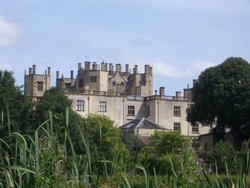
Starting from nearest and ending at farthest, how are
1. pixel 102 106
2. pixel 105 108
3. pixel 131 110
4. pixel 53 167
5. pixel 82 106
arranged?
1. pixel 53 167
2. pixel 82 106
3. pixel 105 108
4. pixel 102 106
5. pixel 131 110

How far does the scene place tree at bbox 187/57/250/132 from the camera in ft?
202

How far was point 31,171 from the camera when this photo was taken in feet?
22.9

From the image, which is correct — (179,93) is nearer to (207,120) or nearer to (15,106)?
(207,120)

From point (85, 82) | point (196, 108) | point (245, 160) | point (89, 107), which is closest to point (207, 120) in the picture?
point (196, 108)

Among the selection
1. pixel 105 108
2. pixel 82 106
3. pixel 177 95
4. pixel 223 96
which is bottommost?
pixel 223 96

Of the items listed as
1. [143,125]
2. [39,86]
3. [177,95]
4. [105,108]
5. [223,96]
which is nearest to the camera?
[223,96]

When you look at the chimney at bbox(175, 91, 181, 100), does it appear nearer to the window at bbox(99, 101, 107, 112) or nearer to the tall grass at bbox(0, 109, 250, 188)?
the window at bbox(99, 101, 107, 112)

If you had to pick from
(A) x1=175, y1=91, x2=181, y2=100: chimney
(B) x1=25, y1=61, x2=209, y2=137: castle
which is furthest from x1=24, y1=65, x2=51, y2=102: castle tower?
(A) x1=175, y1=91, x2=181, y2=100: chimney

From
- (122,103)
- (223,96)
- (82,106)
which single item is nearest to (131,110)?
(122,103)

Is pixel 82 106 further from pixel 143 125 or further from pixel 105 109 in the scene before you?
pixel 143 125

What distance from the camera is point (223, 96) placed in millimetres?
62000

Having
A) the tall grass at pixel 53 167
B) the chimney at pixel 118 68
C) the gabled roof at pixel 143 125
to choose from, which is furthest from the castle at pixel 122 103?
the tall grass at pixel 53 167

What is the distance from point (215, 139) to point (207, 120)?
3.20 metres

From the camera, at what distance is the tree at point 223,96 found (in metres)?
61.7
